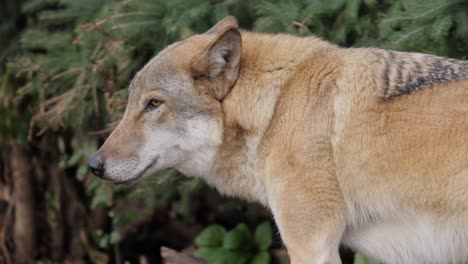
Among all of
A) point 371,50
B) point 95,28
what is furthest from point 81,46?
point 371,50

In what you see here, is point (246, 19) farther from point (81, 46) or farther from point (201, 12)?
point (81, 46)

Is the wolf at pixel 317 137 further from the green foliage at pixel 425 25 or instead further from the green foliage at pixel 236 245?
the green foliage at pixel 236 245

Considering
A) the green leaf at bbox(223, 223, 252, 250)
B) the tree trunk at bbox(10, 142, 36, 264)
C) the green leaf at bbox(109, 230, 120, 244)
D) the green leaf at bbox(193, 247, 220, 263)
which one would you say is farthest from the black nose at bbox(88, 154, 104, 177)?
the tree trunk at bbox(10, 142, 36, 264)

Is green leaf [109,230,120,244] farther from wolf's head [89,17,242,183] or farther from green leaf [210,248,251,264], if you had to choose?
wolf's head [89,17,242,183]

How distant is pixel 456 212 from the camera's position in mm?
3740

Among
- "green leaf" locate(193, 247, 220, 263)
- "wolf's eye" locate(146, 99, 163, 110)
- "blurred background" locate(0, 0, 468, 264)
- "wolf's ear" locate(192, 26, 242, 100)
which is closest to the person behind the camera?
"wolf's ear" locate(192, 26, 242, 100)

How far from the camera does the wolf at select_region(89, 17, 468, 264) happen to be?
3805 mm

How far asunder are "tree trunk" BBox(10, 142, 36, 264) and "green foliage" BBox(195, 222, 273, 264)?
2470 mm

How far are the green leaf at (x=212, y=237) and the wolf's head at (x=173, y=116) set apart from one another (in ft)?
6.58

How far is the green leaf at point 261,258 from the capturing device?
6062 mm

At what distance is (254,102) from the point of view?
4.17 meters

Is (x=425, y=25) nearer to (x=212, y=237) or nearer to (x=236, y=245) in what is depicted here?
(x=236, y=245)

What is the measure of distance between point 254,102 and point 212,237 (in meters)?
2.30

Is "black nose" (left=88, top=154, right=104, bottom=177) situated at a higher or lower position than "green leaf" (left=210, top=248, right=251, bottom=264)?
higher
